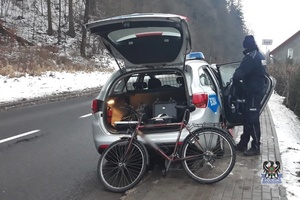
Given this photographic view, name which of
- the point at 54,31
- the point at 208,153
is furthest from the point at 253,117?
the point at 54,31

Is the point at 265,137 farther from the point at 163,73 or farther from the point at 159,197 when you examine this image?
the point at 159,197

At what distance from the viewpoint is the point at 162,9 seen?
6419cm

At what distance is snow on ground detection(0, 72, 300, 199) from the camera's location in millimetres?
5473

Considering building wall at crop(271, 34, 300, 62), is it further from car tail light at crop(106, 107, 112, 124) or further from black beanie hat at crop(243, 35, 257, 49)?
car tail light at crop(106, 107, 112, 124)

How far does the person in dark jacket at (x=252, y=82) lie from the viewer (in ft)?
19.6

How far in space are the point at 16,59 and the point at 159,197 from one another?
910 inches

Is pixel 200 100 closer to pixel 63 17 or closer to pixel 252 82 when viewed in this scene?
pixel 252 82

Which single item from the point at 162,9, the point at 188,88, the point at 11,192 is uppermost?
the point at 162,9

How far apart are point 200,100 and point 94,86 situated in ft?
58.7

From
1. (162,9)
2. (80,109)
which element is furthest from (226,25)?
(80,109)

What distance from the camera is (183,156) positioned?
505 centimetres

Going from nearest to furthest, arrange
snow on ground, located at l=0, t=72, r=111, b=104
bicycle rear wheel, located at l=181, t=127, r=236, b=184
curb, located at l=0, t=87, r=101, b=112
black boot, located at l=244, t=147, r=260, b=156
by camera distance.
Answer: bicycle rear wheel, located at l=181, t=127, r=236, b=184
black boot, located at l=244, t=147, r=260, b=156
curb, located at l=0, t=87, r=101, b=112
snow on ground, located at l=0, t=72, r=111, b=104

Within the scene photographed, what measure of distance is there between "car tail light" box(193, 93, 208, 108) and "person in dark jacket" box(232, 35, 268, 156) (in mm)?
933

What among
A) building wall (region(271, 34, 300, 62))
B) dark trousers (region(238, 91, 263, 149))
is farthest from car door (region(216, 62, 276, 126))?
building wall (region(271, 34, 300, 62))
